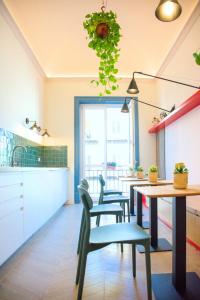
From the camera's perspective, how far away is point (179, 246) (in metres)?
1.66

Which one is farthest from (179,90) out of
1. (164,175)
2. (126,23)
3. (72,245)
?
(72,245)

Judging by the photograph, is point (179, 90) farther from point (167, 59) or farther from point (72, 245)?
point (72, 245)

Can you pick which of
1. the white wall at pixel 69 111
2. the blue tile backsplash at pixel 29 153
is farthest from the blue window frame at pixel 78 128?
the blue tile backsplash at pixel 29 153

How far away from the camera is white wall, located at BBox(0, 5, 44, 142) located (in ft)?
10.2

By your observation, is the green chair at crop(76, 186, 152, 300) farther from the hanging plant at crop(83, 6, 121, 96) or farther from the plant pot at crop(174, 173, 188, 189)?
the hanging plant at crop(83, 6, 121, 96)

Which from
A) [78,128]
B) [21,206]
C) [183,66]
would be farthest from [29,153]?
[183,66]

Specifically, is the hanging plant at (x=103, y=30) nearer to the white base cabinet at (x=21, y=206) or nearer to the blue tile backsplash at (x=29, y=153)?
the white base cabinet at (x=21, y=206)

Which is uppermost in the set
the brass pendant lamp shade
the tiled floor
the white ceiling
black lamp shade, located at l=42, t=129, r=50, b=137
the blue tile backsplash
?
the white ceiling

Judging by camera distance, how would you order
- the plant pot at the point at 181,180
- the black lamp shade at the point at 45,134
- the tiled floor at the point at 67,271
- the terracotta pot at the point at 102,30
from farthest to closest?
the black lamp shade at the point at 45,134, the terracotta pot at the point at 102,30, the plant pot at the point at 181,180, the tiled floor at the point at 67,271

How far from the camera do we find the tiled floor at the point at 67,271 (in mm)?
1638

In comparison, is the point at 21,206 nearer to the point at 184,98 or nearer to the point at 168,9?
the point at 168,9

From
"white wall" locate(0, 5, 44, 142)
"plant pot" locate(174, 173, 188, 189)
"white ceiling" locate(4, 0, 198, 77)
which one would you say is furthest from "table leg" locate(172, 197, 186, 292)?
"white ceiling" locate(4, 0, 198, 77)

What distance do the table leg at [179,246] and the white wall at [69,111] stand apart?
3.72m

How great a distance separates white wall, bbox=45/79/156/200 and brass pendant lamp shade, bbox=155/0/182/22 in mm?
3478
